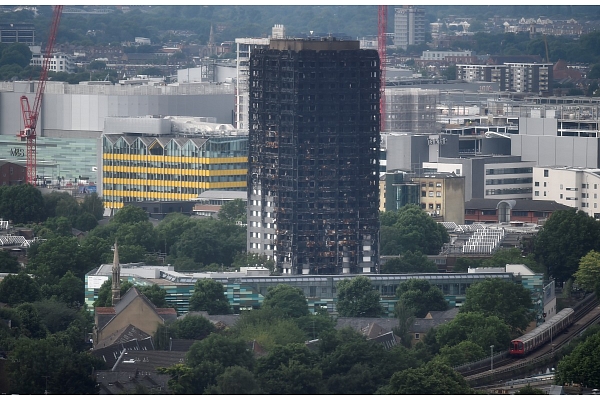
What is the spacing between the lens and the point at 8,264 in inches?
4491

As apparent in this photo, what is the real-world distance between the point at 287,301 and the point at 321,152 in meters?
11.6

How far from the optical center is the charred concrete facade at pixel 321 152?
111 meters

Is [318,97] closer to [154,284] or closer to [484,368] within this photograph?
[154,284]

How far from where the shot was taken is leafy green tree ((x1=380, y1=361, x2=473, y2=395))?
82.4m

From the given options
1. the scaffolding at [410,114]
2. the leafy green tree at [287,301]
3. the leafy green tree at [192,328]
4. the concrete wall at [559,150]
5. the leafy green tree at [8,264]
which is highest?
the scaffolding at [410,114]

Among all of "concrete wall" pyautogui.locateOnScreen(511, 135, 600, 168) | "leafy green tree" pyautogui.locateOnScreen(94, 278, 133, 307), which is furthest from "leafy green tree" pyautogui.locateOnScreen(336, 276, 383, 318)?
"concrete wall" pyautogui.locateOnScreen(511, 135, 600, 168)

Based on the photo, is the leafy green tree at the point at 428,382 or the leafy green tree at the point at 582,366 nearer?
the leafy green tree at the point at 428,382

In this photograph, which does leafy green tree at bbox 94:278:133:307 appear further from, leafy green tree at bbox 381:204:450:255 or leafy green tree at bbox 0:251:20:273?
leafy green tree at bbox 381:204:450:255

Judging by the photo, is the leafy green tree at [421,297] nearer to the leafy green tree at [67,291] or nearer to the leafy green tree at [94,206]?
the leafy green tree at [67,291]

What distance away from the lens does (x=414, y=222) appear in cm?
12469

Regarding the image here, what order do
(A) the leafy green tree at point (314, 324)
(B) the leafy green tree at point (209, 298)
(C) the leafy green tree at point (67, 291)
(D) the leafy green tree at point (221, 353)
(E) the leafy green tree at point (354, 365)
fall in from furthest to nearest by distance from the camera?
(C) the leafy green tree at point (67, 291), (B) the leafy green tree at point (209, 298), (A) the leafy green tree at point (314, 324), (D) the leafy green tree at point (221, 353), (E) the leafy green tree at point (354, 365)

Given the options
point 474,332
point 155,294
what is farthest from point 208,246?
point 474,332

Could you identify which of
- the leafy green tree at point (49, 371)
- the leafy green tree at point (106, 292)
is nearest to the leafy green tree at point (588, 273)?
the leafy green tree at point (106, 292)

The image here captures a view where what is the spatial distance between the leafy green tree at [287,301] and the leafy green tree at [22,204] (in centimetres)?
3778
